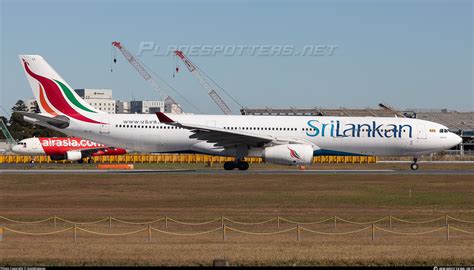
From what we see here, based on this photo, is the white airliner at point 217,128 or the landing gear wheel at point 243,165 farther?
the landing gear wheel at point 243,165

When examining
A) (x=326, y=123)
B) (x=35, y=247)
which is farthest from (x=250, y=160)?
(x=35, y=247)

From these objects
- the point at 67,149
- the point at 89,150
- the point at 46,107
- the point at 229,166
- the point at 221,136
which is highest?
the point at 46,107

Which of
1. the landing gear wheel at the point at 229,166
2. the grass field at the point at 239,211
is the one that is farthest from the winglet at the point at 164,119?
the landing gear wheel at the point at 229,166

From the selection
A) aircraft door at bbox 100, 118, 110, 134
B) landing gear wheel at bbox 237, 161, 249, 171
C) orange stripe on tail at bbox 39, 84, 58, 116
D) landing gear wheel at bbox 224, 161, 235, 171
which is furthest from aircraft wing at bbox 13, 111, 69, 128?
landing gear wheel at bbox 237, 161, 249, 171

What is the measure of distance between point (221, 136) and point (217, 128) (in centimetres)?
263

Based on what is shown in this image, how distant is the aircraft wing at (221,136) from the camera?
57.4 metres

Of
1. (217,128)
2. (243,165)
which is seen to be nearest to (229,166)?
(243,165)

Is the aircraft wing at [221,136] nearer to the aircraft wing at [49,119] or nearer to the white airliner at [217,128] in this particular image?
the white airliner at [217,128]

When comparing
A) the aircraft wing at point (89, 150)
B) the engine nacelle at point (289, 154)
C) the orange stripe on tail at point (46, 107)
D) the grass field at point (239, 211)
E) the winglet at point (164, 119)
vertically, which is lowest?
the grass field at point (239, 211)

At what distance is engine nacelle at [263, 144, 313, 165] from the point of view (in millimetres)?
57844

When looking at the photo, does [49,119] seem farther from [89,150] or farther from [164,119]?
[89,150]

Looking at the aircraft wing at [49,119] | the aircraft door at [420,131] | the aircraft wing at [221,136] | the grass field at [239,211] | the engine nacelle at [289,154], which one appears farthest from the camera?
the aircraft door at [420,131]

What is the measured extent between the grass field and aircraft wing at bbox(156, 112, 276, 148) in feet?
14.0

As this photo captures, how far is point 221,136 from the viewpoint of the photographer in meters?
58.7
